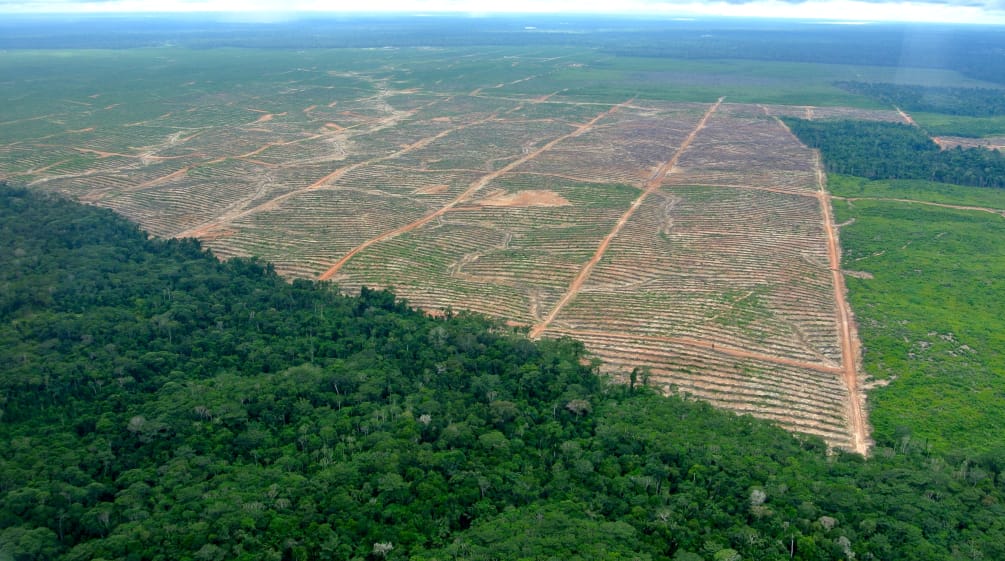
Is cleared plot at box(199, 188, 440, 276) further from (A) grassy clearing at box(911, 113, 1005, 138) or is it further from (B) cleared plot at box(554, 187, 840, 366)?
(A) grassy clearing at box(911, 113, 1005, 138)

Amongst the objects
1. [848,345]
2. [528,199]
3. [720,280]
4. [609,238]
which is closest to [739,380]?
[848,345]

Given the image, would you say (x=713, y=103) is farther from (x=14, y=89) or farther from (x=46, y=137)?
(x=14, y=89)

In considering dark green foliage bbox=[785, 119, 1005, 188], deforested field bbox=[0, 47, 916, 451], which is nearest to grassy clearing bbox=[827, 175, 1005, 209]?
dark green foliage bbox=[785, 119, 1005, 188]

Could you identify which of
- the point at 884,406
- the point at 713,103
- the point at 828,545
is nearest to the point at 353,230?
the point at 884,406

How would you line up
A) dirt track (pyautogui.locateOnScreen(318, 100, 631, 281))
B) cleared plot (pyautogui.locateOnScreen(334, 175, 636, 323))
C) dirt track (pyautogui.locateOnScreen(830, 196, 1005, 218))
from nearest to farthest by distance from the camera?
cleared plot (pyautogui.locateOnScreen(334, 175, 636, 323)), dirt track (pyautogui.locateOnScreen(318, 100, 631, 281)), dirt track (pyautogui.locateOnScreen(830, 196, 1005, 218))

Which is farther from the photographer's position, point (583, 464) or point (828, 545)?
point (583, 464)

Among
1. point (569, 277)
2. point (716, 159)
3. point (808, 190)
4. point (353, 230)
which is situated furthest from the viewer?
point (716, 159)
